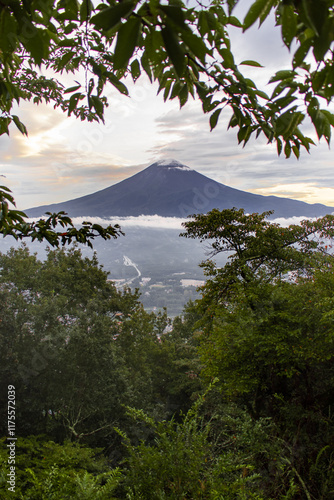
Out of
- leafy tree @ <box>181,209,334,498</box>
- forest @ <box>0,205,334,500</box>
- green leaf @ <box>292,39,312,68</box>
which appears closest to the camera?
green leaf @ <box>292,39,312,68</box>

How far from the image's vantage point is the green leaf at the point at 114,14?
555 mm

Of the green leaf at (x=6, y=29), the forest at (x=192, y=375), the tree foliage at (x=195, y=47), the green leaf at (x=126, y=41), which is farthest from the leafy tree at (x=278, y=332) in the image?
the green leaf at (x=6, y=29)

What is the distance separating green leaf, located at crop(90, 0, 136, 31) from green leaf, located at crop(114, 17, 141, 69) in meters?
0.02

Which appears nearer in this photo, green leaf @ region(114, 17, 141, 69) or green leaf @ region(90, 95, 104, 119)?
green leaf @ region(114, 17, 141, 69)

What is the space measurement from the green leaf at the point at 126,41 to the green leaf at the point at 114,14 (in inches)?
0.6


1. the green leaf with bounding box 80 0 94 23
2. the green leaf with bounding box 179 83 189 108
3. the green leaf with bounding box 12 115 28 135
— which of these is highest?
the green leaf with bounding box 80 0 94 23

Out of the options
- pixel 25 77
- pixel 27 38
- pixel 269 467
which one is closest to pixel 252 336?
pixel 269 467

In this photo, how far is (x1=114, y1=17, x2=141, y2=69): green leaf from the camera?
0.57m

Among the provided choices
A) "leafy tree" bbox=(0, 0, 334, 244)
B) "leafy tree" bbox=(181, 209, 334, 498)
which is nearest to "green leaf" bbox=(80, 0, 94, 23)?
"leafy tree" bbox=(0, 0, 334, 244)

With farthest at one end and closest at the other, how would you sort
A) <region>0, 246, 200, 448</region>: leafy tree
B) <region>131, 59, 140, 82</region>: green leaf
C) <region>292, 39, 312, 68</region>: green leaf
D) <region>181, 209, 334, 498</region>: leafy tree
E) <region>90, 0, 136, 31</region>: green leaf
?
<region>0, 246, 200, 448</region>: leafy tree, <region>181, 209, 334, 498</region>: leafy tree, <region>131, 59, 140, 82</region>: green leaf, <region>292, 39, 312, 68</region>: green leaf, <region>90, 0, 136, 31</region>: green leaf

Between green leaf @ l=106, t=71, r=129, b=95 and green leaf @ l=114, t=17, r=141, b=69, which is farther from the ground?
green leaf @ l=106, t=71, r=129, b=95

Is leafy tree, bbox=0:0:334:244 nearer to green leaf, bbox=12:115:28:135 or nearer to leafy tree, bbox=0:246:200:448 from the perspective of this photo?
green leaf, bbox=12:115:28:135

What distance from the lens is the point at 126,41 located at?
0.59 m

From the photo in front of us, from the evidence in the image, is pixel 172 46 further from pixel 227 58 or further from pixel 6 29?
pixel 227 58
